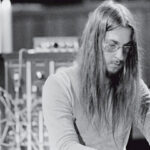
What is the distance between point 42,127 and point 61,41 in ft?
1.54

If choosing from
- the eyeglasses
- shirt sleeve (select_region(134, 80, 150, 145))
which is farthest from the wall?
the eyeglasses

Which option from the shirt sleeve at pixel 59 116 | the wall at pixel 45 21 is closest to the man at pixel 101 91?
the shirt sleeve at pixel 59 116

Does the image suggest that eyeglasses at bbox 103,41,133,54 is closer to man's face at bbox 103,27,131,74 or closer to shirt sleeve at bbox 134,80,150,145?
man's face at bbox 103,27,131,74

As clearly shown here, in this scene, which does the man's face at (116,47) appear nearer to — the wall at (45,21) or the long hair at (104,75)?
the long hair at (104,75)

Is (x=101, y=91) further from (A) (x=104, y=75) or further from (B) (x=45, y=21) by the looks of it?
(B) (x=45, y=21)

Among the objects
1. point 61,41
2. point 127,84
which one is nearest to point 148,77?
point 61,41

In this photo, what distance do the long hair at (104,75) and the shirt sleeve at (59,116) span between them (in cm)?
7

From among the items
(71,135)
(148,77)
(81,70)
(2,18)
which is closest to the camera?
(71,135)

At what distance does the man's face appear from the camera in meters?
1.13

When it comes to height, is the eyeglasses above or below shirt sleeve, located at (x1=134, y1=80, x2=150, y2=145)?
above

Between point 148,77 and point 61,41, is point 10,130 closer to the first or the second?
point 61,41

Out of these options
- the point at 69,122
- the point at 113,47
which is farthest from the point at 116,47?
the point at 69,122

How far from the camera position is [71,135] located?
3.54 ft

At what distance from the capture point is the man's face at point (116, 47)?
1133 millimetres
